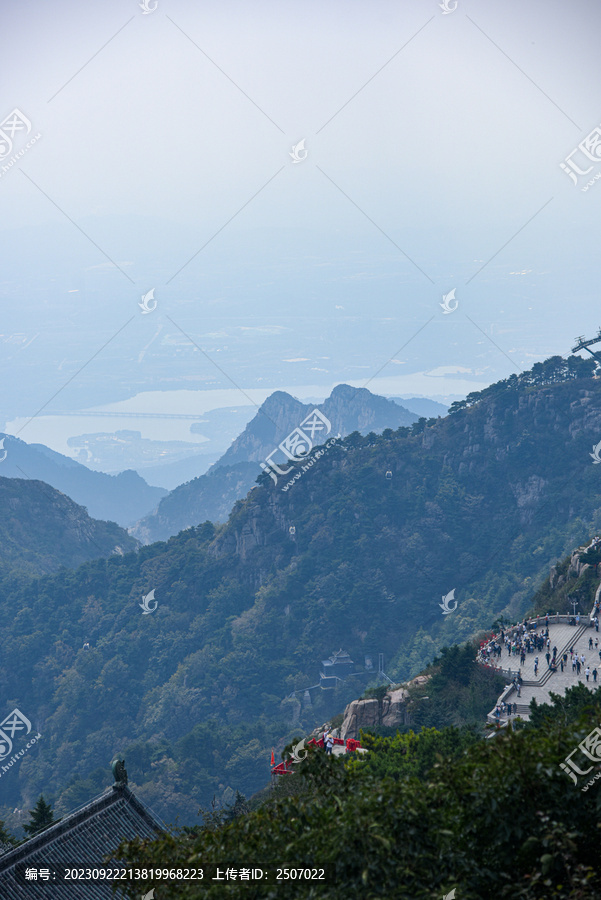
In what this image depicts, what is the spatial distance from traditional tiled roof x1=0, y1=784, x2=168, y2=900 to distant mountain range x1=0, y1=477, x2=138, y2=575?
98.3m

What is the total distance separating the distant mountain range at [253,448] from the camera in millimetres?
172125

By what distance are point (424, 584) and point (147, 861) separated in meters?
86.1

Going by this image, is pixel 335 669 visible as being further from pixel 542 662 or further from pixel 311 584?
pixel 542 662

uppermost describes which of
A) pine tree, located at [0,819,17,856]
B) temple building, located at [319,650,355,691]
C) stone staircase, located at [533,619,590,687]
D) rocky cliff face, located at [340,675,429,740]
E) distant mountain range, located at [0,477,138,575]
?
distant mountain range, located at [0,477,138,575]

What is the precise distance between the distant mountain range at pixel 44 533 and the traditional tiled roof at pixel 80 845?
98.3 meters

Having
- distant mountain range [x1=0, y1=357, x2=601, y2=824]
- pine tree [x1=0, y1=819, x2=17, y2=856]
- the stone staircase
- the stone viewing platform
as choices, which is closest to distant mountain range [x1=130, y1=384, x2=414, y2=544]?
distant mountain range [x1=0, y1=357, x2=601, y2=824]

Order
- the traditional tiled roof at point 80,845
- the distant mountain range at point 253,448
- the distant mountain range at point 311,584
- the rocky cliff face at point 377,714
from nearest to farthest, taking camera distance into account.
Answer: the traditional tiled roof at point 80,845 < the rocky cliff face at point 377,714 < the distant mountain range at point 311,584 < the distant mountain range at point 253,448

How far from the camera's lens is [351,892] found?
1230 centimetres

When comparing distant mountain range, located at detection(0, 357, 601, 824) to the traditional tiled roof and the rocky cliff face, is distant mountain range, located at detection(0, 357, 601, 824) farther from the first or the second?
the traditional tiled roof

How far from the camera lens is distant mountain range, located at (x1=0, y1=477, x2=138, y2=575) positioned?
121 m

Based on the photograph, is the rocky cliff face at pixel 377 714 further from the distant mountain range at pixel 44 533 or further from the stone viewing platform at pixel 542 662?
the distant mountain range at pixel 44 533

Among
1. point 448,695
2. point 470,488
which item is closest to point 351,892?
point 448,695

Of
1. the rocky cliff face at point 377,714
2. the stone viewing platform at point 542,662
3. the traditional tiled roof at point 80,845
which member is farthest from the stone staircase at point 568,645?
the traditional tiled roof at point 80,845

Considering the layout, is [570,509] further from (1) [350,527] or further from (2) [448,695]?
(2) [448,695]
